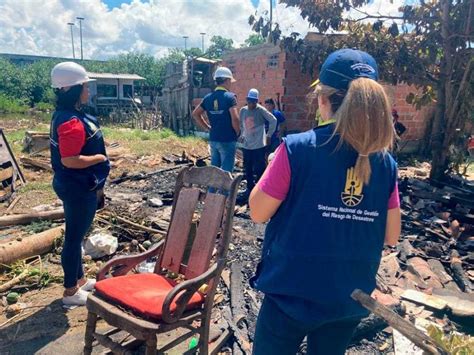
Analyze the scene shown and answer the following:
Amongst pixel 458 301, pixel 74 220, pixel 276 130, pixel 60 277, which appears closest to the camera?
pixel 74 220

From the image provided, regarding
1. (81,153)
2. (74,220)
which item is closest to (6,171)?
(74,220)

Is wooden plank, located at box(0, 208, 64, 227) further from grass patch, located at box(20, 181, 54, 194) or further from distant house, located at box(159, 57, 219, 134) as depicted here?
distant house, located at box(159, 57, 219, 134)

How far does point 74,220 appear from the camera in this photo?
3398 millimetres

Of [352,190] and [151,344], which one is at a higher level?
[352,190]

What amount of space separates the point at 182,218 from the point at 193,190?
0.73 ft

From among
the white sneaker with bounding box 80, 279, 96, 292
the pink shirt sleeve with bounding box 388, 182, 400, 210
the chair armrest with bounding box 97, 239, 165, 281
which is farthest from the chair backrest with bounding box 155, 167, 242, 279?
the white sneaker with bounding box 80, 279, 96, 292

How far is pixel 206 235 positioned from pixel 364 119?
60.7 inches

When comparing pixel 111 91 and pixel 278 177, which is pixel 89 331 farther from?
pixel 111 91

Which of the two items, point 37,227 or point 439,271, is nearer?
point 439,271

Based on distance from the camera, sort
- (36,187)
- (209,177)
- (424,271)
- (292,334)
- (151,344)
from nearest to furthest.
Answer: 1. (292,334)
2. (151,344)
3. (209,177)
4. (424,271)
5. (36,187)

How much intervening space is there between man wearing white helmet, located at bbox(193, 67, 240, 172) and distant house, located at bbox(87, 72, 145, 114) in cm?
2380

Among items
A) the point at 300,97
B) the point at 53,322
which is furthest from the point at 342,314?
the point at 300,97

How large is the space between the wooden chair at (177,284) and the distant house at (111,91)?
89.1 feet

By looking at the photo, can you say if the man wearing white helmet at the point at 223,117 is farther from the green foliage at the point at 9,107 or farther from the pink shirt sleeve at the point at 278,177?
the green foliage at the point at 9,107
